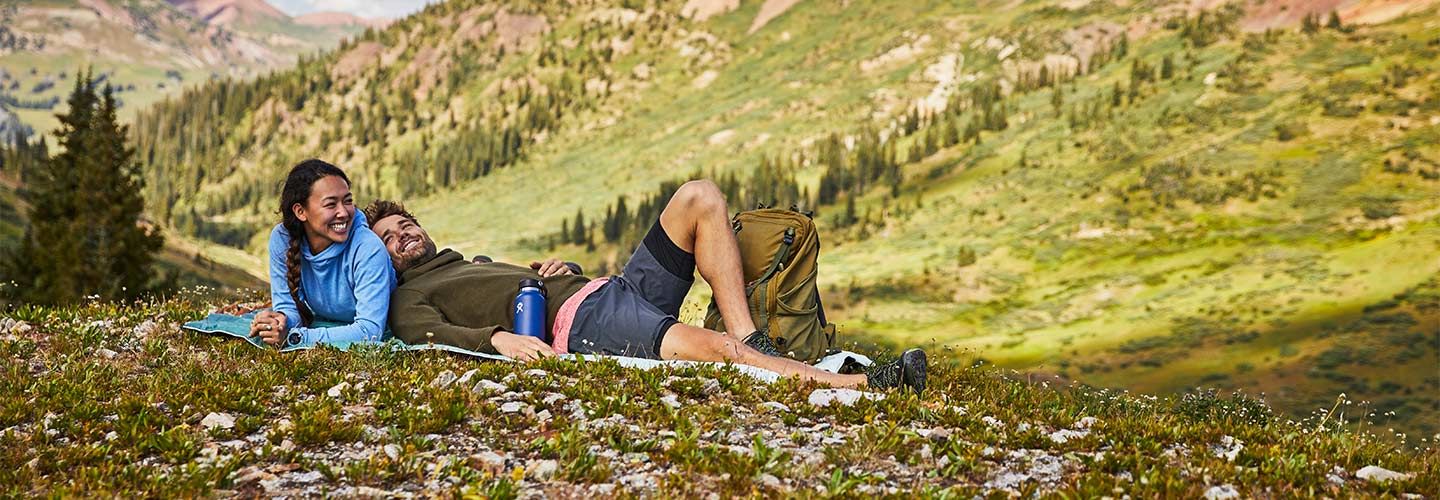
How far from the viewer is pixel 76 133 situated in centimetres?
6750

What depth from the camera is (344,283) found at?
421 inches

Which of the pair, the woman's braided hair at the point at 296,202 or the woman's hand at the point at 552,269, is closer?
the woman's braided hair at the point at 296,202

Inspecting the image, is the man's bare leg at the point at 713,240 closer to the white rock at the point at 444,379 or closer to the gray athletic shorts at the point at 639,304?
the gray athletic shorts at the point at 639,304

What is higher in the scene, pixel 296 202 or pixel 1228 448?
pixel 296 202

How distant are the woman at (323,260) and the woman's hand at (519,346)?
145 cm

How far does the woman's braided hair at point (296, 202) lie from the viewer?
10.2 m

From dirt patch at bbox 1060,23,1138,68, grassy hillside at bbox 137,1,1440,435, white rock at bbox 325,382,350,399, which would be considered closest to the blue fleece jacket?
white rock at bbox 325,382,350,399

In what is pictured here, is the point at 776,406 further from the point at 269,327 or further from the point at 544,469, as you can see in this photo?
the point at 269,327

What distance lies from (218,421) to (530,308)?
3.26 meters

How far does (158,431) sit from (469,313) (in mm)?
3646

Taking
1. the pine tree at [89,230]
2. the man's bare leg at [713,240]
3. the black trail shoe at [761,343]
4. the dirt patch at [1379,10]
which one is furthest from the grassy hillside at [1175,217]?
the pine tree at [89,230]

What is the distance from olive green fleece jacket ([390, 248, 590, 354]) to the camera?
10234 millimetres

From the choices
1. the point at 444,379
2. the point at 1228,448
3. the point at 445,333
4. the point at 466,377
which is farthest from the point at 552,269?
the point at 1228,448

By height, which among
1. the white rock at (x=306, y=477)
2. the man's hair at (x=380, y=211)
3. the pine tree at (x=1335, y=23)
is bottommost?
the pine tree at (x=1335, y=23)
